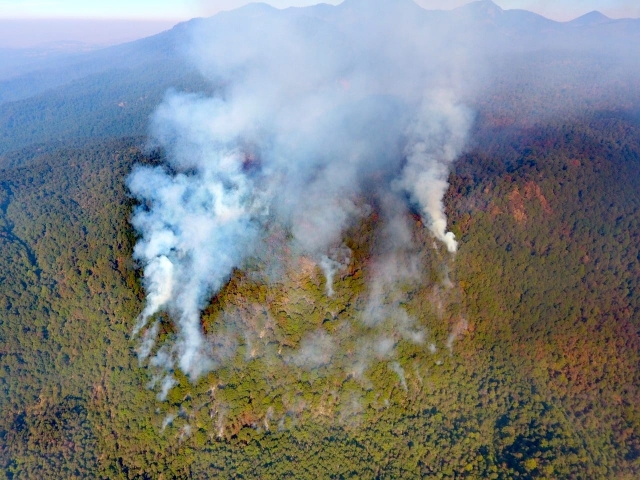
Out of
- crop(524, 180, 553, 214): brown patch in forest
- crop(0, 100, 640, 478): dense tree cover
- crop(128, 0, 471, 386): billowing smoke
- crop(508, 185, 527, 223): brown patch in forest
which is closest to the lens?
crop(0, 100, 640, 478): dense tree cover

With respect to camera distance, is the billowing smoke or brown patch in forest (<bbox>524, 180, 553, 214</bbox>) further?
brown patch in forest (<bbox>524, 180, 553, 214</bbox>)

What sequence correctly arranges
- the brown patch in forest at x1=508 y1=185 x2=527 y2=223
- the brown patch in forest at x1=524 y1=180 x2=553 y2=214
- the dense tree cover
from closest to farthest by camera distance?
the dense tree cover → the brown patch in forest at x1=508 y1=185 x2=527 y2=223 → the brown patch in forest at x1=524 y1=180 x2=553 y2=214

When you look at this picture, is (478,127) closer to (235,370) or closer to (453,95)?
(453,95)

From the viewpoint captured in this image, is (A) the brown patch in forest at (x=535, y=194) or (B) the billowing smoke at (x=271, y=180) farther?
(A) the brown patch in forest at (x=535, y=194)

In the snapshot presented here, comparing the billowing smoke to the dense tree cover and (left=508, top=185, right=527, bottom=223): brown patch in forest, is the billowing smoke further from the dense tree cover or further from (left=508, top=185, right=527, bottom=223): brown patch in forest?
(left=508, top=185, right=527, bottom=223): brown patch in forest

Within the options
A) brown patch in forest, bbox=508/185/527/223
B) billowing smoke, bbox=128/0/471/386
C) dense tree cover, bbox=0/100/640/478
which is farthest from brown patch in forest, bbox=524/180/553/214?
billowing smoke, bbox=128/0/471/386

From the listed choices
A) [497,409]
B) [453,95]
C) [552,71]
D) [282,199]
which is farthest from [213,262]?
[552,71]

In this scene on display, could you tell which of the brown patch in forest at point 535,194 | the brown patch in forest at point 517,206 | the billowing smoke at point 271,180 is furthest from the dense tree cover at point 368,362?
the billowing smoke at point 271,180

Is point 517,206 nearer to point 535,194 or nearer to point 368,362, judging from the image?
point 535,194

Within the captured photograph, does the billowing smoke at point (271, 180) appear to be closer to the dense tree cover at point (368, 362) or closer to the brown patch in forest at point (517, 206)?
the dense tree cover at point (368, 362)
